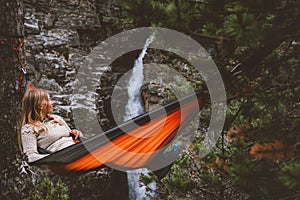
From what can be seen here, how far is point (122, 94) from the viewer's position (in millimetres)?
4895

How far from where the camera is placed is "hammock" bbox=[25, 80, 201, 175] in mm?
1579

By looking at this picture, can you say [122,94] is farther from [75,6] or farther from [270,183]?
[270,183]

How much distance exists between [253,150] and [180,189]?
0.82 metres

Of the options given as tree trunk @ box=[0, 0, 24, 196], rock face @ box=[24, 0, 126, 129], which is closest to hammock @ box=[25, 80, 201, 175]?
tree trunk @ box=[0, 0, 24, 196]

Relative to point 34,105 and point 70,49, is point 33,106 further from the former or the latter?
point 70,49

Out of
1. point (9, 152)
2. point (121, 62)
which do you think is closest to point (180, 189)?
point (9, 152)

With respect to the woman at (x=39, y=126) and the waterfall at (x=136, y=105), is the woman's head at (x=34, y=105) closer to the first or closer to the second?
the woman at (x=39, y=126)

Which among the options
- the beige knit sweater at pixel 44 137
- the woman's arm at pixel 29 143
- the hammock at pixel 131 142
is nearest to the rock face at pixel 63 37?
the beige knit sweater at pixel 44 137

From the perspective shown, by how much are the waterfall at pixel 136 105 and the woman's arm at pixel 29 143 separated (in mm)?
2429

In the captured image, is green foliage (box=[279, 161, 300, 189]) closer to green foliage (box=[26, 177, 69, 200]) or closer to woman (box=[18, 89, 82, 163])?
woman (box=[18, 89, 82, 163])

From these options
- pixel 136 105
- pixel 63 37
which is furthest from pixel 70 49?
pixel 136 105

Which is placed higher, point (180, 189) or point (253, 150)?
point (253, 150)

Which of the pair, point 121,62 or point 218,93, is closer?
point 218,93

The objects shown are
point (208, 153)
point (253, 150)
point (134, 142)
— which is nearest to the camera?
point (253, 150)
